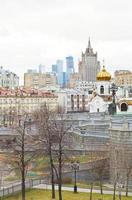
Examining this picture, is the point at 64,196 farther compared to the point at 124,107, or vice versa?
the point at 124,107

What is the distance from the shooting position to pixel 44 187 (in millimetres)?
40719

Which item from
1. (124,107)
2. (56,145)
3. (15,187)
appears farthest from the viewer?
(124,107)

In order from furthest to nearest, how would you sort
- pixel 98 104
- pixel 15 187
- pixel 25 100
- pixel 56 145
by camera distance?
pixel 25 100
pixel 98 104
pixel 56 145
pixel 15 187

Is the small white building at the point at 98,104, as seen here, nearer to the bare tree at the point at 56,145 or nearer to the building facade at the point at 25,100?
the building facade at the point at 25,100

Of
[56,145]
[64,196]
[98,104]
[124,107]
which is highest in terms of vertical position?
[98,104]

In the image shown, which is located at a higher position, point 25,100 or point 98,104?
point 25,100

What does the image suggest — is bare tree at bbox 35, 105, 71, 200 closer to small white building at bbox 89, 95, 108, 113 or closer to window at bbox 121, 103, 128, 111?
window at bbox 121, 103, 128, 111

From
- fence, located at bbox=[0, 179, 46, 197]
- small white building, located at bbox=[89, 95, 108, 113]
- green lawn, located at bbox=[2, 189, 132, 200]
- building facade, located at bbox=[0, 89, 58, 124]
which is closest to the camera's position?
green lawn, located at bbox=[2, 189, 132, 200]

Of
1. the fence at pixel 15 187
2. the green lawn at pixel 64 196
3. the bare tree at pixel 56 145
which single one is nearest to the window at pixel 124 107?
the bare tree at pixel 56 145

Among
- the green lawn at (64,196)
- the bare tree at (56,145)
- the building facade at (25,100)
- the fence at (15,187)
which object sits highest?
the building facade at (25,100)

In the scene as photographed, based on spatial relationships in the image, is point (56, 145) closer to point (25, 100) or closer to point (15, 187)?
point (15, 187)

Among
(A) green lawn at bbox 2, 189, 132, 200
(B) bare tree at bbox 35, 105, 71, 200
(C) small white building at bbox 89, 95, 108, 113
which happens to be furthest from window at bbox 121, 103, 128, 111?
(A) green lawn at bbox 2, 189, 132, 200

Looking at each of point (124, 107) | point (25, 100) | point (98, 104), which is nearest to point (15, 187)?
point (124, 107)

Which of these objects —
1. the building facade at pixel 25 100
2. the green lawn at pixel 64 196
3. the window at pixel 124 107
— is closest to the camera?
the green lawn at pixel 64 196
